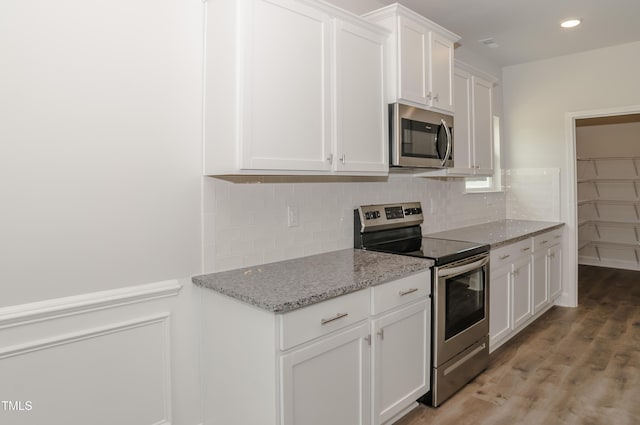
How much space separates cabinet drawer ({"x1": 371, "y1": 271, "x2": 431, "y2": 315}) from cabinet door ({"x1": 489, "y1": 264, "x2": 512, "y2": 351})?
959 millimetres

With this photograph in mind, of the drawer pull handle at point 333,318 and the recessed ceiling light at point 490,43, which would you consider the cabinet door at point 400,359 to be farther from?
the recessed ceiling light at point 490,43

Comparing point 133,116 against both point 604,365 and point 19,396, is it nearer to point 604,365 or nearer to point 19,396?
point 19,396

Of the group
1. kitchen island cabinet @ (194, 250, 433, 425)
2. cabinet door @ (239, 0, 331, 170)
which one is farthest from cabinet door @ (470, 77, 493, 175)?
cabinet door @ (239, 0, 331, 170)

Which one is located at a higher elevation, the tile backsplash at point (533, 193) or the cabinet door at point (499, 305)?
the tile backsplash at point (533, 193)

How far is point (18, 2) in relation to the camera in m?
1.53

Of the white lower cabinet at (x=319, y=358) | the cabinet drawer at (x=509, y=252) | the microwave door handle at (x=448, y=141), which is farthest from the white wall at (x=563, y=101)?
the white lower cabinet at (x=319, y=358)

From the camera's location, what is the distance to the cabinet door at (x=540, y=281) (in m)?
3.79

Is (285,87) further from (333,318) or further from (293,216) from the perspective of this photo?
(333,318)

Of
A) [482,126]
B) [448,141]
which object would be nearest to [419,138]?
[448,141]

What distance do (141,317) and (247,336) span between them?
0.50m

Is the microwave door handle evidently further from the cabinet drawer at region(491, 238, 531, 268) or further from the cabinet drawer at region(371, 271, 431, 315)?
the cabinet drawer at region(371, 271, 431, 315)

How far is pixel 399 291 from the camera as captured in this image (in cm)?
218

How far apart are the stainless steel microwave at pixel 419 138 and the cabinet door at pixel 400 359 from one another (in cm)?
91

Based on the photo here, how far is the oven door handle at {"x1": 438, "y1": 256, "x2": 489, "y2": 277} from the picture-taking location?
7.99ft
